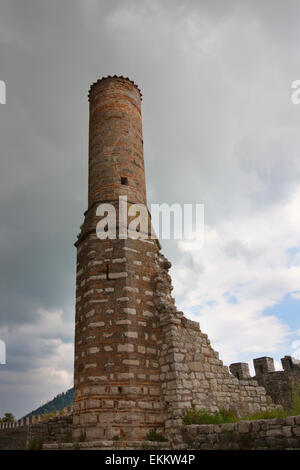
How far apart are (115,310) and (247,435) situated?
4.61m

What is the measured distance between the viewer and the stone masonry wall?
7074 millimetres

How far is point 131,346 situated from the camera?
9.99 metres

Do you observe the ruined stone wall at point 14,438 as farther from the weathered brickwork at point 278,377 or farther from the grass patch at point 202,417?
the grass patch at point 202,417

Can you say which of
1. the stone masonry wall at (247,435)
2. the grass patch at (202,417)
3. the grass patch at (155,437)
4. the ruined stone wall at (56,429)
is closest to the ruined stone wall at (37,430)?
the ruined stone wall at (56,429)

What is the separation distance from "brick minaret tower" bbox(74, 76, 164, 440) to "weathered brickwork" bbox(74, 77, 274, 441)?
0.08 ft

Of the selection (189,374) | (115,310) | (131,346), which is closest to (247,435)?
(189,374)

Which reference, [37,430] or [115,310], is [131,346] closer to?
[115,310]

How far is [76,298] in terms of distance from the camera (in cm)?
1169

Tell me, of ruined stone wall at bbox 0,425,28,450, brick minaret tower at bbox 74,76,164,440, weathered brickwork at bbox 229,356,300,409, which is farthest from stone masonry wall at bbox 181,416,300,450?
ruined stone wall at bbox 0,425,28,450

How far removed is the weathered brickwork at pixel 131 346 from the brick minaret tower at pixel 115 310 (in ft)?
0.08

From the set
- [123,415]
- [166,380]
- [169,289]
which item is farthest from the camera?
[169,289]
